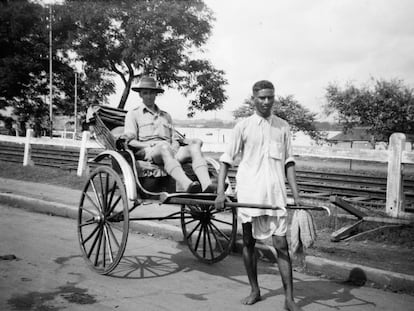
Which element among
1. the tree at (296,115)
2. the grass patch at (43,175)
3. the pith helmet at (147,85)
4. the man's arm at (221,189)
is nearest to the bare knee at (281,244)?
the man's arm at (221,189)

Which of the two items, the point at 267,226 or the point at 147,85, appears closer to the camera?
the point at 267,226

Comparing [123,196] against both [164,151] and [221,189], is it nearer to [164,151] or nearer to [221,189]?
[164,151]

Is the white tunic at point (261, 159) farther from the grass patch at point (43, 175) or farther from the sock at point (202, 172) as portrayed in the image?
the grass patch at point (43, 175)

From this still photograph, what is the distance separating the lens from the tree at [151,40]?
2711 centimetres

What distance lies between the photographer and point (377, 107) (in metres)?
41.1

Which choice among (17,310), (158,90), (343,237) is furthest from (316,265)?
(17,310)

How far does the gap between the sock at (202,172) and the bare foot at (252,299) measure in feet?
3.92

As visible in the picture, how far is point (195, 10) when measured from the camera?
27.9 meters

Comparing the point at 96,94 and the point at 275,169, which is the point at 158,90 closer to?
the point at 275,169

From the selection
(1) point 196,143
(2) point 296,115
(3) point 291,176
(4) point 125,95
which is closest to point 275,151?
(3) point 291,176

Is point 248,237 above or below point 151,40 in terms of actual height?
below

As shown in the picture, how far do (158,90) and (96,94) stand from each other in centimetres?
2634

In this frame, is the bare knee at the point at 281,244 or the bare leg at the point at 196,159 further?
the bare leg at the point at 196,159

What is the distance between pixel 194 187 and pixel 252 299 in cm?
126
